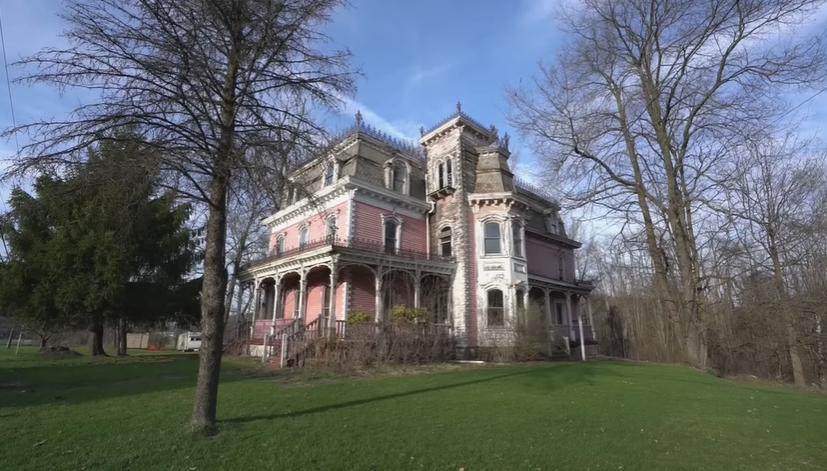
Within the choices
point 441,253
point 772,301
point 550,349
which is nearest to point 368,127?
point 441,253

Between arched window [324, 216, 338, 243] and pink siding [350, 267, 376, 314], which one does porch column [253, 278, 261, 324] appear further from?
pink siding [350, 267, 376, 314]

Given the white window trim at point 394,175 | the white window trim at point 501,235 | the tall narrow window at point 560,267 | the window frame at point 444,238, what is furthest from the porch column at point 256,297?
the tall narrow window at point 560,267

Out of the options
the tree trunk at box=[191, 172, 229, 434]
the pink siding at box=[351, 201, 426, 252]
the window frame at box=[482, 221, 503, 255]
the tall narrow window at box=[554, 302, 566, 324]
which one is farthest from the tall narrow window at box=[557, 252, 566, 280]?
the tree trunk at box=[191, 172, 229, 434]

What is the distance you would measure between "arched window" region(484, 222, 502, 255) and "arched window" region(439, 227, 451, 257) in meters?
1.89

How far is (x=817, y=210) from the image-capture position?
1894cm

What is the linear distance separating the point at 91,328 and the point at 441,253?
1705 centimetres

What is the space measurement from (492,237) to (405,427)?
1663 cm

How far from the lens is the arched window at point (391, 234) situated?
21328mm

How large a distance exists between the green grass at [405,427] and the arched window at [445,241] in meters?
12.0

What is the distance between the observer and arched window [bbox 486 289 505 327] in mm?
20953

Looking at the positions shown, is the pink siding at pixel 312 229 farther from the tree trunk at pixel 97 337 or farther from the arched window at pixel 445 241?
the tree trunk at pixel 97 337

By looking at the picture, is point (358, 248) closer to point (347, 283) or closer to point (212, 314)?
point (347, 283)

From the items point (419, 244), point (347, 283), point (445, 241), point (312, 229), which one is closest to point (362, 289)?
point (347, 283)

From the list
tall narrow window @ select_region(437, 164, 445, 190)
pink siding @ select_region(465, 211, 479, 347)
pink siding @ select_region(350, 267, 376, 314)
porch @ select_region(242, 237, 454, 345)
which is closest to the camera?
porch @ select_region(242, 237, 454, 345)
